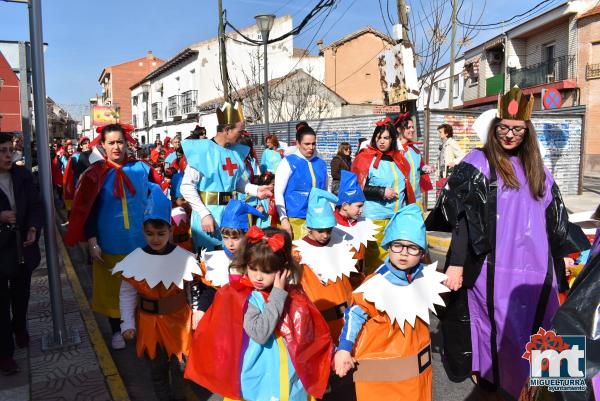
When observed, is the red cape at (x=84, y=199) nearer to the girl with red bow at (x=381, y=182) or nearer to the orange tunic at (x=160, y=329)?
the orange tunic at (x=160, y=329)

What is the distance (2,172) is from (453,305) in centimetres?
328

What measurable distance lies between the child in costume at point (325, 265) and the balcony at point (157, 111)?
4368cm

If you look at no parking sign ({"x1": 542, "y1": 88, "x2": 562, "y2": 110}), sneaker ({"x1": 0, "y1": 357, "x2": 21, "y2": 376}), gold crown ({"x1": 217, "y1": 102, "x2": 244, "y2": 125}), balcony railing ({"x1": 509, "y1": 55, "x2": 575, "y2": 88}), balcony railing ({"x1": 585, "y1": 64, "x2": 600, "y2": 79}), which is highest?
balcony railing ({"x1": 509, "y1": 55, "x2": 575, "y2": 88})

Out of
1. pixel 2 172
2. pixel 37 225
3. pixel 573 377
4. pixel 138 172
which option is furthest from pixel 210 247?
pixel 573 377

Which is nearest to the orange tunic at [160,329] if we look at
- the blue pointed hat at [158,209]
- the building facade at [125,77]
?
the blue pointed hat at [158,209]

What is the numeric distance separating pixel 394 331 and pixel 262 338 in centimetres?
71

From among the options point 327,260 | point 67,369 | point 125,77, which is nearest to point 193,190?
point 327,260

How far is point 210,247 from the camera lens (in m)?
4.34

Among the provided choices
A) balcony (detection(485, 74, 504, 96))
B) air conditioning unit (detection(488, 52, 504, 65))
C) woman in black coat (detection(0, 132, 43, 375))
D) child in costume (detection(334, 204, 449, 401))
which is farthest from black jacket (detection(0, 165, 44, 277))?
air conditioning unit (detection(488, 52, 504, 65))

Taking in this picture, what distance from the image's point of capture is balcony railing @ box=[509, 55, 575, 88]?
82.8 ft

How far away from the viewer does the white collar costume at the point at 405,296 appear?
2.60 metres

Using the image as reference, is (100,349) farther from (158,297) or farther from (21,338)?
(158,297)

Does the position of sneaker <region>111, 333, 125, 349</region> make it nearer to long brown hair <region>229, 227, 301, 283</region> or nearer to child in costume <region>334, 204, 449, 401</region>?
long brown hair <region>229, 227, 301, 283</region>

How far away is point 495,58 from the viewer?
1287 inches
